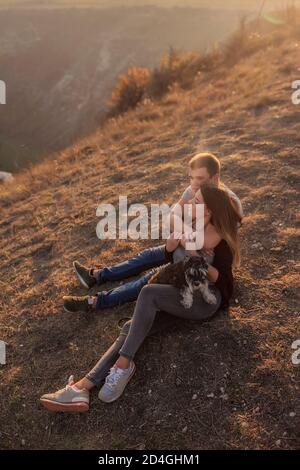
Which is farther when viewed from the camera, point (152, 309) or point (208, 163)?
point (208, 163)

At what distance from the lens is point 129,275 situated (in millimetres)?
5000

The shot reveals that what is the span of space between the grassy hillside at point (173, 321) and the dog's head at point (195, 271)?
605 millimetres

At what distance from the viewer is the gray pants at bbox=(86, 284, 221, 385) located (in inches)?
147

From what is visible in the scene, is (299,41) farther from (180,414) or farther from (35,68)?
(35,68)

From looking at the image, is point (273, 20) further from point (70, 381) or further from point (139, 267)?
point (70, 381)

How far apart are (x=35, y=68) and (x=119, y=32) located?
7734mm

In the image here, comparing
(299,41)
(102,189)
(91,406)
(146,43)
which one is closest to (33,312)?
(91,406)

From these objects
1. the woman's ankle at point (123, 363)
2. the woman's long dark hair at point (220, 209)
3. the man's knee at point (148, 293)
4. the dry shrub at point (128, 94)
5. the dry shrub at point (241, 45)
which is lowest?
the woman's ankle at point (123, 363)

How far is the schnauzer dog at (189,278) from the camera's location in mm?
3652

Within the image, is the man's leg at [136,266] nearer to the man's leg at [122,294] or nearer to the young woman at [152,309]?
the man's leg at [122,294]

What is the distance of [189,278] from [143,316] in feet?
1.61

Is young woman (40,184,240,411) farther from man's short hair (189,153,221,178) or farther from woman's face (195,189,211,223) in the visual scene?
man's short hair (189,153,221,178)

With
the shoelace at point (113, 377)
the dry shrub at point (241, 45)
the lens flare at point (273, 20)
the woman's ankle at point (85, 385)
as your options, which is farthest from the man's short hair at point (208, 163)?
the lens flare at point (273, 20)

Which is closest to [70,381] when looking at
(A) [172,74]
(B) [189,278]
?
(B) [189,278]
